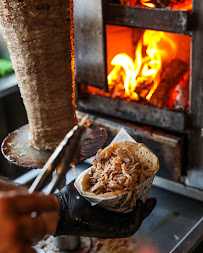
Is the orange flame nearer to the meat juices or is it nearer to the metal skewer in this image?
the meat juices

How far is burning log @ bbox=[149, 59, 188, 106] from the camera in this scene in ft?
10.5

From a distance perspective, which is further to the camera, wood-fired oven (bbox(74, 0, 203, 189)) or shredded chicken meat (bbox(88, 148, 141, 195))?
wood-fired oven (bbox(74, 0, 203, 189))

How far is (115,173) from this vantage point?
1908mm

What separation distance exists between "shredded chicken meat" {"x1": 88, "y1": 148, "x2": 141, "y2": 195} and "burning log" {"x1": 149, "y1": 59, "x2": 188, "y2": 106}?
50.6 inches

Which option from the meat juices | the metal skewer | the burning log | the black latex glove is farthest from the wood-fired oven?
the metal skewer

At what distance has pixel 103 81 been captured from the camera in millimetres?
3248

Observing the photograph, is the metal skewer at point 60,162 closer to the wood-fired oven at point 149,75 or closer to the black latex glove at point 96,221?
the black latex glove at point 96,221

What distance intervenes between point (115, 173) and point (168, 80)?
1602 mm

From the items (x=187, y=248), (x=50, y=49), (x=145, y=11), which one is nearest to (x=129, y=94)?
(x=145, y=11)

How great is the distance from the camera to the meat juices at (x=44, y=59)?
1.88 metres

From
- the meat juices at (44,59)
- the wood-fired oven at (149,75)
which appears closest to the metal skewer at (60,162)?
the meat juices at (44,59)

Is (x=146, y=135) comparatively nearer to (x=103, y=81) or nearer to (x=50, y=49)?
(x=103, y=81)

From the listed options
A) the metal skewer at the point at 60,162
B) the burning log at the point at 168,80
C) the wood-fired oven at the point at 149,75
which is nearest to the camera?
the metal skewer at the point at 60,162

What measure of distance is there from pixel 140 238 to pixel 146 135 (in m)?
0.86
